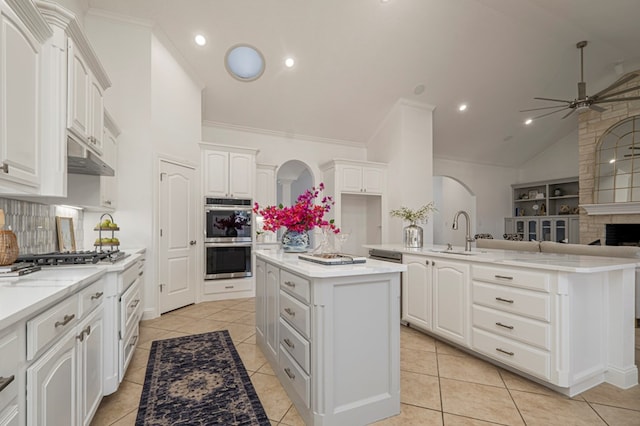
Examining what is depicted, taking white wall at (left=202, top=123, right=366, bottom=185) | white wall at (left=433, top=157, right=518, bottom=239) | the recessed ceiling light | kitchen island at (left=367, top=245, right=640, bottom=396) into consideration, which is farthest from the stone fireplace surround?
the recessed ceiling light

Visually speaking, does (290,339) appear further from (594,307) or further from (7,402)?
(594,307)

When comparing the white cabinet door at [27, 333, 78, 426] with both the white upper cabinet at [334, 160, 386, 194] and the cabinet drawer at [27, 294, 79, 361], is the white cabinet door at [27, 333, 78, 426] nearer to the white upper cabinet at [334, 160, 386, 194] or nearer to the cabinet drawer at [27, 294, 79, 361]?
the cabinet drawer at [27, 294, 79, 361]

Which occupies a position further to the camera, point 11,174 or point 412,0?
point 412,0

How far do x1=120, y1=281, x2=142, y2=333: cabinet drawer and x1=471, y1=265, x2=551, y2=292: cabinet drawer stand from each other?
260cm

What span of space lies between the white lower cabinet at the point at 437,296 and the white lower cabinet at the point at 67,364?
2.57 meters

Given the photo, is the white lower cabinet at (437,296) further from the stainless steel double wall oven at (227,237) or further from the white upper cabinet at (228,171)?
the white upper cabinet at (228,171)

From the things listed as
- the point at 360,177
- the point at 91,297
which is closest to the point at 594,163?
the point at 360,177

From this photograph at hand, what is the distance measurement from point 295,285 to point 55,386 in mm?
1114

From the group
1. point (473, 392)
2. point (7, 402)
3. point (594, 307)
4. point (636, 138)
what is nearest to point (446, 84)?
point (636, 138)

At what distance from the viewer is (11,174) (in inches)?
53.6

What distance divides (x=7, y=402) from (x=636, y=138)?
8.47m

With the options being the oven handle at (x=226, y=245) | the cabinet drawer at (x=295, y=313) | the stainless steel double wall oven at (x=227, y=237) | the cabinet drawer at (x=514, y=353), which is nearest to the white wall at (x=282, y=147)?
the stainless steel double wall oven at (x=227, y=237)

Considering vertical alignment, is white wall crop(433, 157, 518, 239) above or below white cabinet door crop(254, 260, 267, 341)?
above

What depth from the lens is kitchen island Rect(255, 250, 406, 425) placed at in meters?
1.58
